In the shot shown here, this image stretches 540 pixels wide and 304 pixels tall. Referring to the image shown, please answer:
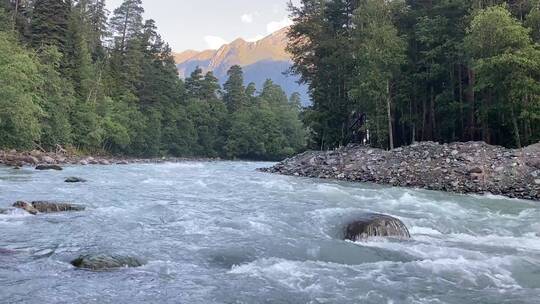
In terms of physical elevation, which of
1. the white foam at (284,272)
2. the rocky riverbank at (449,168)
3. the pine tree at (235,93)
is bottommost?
the white foam at (284,272)

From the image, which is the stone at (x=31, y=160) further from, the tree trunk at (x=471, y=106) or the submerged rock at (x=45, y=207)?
the tree trunk at (x=471, y=106)

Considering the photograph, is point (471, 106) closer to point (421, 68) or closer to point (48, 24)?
point (421, 68)

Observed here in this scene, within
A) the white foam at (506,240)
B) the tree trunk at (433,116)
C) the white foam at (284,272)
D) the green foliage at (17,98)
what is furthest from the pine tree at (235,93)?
the white foam at (284,272)

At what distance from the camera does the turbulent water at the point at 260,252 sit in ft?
24.7

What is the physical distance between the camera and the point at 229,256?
9695 millimetres

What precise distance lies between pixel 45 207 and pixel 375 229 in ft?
30.3

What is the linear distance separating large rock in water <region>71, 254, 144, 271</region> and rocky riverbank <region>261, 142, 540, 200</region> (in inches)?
733

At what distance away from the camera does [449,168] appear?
81.9 feet

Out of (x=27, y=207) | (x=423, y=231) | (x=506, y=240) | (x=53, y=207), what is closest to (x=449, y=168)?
(x=423, y=231)

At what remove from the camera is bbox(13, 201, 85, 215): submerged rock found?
13.1 metres

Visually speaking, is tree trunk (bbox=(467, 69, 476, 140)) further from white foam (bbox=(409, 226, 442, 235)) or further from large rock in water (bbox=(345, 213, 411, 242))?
large rock in water (bbox=(345, 213, 411, 242))

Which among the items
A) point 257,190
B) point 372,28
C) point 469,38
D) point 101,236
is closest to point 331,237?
point 101,236

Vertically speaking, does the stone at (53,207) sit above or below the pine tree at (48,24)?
below

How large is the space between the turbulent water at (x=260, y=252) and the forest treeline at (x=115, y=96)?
74.0ft
